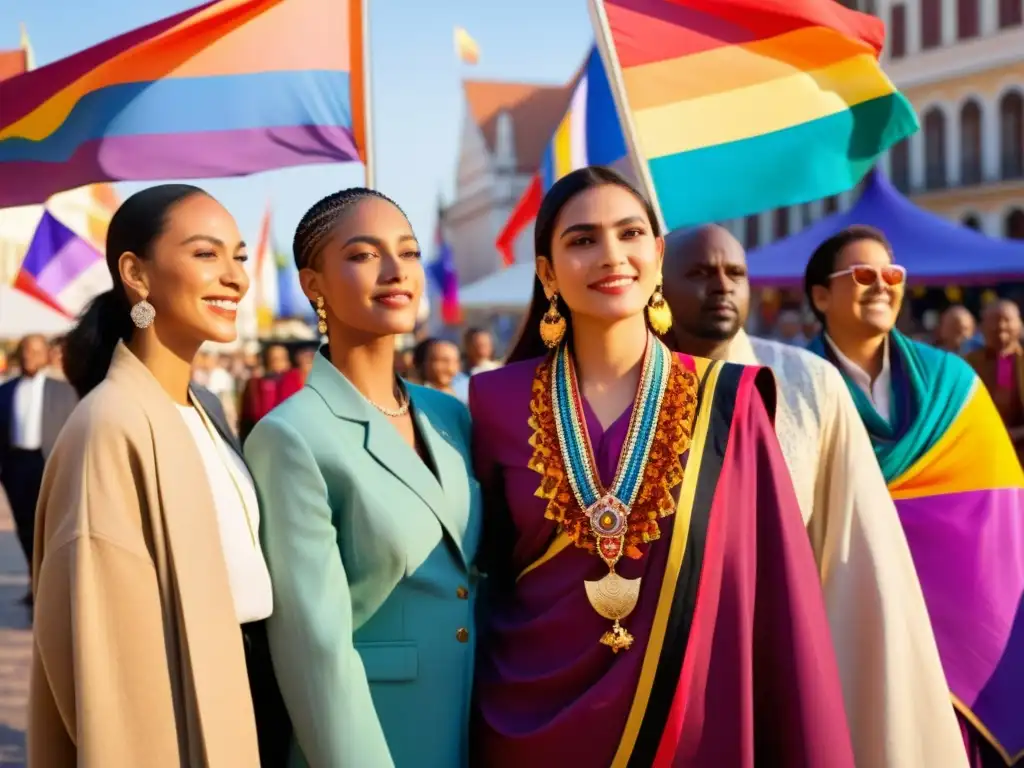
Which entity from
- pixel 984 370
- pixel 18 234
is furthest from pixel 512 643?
pixel 18 234

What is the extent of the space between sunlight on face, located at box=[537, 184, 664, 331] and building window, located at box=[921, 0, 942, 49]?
37575 mm

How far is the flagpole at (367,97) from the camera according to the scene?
507 cm

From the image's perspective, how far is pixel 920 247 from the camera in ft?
52.2

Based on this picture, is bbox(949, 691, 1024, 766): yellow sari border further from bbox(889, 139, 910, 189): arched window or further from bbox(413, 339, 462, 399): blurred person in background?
bbox(889, 139, 910, 189): arched window

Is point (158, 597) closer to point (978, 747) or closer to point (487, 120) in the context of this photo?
point (978, 747)

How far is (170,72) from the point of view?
17.4 ft

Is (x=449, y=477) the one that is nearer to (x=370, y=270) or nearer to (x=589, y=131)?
(x=370, y=270)

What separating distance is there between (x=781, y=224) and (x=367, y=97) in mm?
40596

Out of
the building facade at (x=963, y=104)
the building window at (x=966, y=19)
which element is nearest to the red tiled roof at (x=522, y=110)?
the building facade at (x=963, y=104)

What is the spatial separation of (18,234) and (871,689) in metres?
39.1

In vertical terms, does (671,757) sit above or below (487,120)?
below

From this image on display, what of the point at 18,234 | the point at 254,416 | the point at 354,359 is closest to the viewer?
the point at 354,359

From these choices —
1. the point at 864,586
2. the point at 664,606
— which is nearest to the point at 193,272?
the point at 664,606

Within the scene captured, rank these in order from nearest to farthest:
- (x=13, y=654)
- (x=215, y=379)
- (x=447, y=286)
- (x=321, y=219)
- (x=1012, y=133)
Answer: (x=321, y=219)
(x=13, y=654)
(x=215, y=379)
(x=447, y=286)
(x=1012, y=133)
